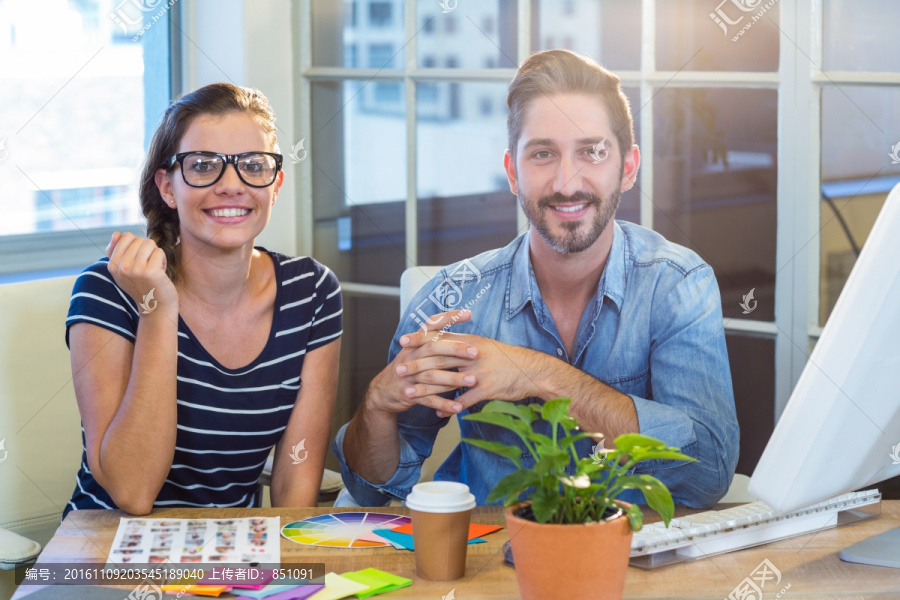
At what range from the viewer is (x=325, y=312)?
1655mm

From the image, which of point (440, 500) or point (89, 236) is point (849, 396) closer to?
point (440, 500)

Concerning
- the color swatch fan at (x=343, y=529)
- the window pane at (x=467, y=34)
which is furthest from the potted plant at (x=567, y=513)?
the window pane at (x=467, y=34)

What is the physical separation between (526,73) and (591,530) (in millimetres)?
948

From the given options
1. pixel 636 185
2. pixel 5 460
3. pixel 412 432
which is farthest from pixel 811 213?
pixel 5 460

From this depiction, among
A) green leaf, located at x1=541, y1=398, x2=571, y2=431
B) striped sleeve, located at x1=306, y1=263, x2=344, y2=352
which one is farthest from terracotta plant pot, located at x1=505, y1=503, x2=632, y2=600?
striped sleeve, located at x1=306, y1=263, x2=344, y2=352

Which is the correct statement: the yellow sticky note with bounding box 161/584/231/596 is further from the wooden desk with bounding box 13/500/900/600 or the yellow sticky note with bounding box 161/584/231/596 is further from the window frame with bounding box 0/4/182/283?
the window frame with bounding box 0/4/182/283

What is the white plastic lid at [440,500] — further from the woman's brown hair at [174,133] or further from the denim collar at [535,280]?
Result: the woman's brown hair at [174,133]

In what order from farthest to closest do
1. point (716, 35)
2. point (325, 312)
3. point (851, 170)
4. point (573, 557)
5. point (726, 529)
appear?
point (716, 35) < point (851, 170) < point (325, 312) < point (726, 529) < point (573, 557)

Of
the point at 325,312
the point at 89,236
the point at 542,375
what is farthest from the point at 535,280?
the point at 89,236

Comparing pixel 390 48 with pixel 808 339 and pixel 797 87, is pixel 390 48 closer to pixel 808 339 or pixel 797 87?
pixel 797 87

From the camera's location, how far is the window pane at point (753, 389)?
195 cm

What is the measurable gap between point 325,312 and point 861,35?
1128 mm

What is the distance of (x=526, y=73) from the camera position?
1601mm

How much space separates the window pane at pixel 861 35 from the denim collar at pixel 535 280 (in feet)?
1.91
